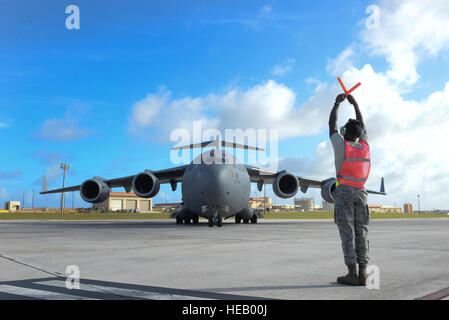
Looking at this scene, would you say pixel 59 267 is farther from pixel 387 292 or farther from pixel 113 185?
pixel 113 185

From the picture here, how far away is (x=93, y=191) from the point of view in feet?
69.4

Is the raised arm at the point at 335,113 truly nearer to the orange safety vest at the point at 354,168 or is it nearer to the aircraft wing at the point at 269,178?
the orange safety vest at the point at 354,168

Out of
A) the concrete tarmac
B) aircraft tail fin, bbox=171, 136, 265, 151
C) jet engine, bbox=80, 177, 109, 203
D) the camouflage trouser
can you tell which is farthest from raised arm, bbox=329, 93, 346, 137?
jet engine, bbox=80, 177, 109, 203

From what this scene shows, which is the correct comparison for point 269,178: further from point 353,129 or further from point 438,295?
point 438,295

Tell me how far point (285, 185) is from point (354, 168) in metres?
16.7

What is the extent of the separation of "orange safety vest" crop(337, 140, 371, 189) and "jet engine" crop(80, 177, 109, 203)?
18.2 metres

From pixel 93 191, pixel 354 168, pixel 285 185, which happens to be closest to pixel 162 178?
pixel 93 191

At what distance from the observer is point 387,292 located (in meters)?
3.71

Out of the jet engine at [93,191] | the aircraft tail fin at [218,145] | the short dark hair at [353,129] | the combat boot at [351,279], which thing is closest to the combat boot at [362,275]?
the combat boot at [351,279]

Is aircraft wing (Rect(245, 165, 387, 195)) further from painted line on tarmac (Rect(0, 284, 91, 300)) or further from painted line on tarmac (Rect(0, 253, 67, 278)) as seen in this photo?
painted line on tarmac (Rect(0, 284, 91, 300))

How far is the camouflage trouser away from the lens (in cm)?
445

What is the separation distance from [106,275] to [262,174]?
1861 centimetres

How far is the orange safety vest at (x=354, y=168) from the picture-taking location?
15.1ft
